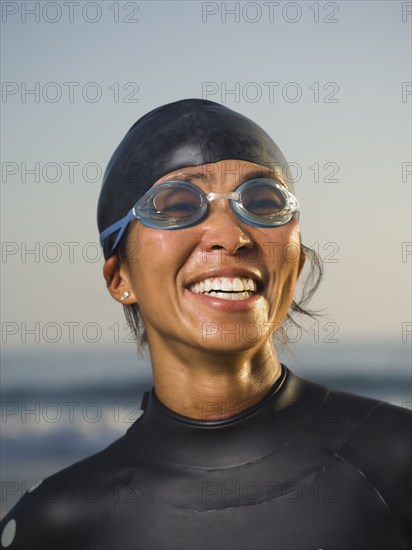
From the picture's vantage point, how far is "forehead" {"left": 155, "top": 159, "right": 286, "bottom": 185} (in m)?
3.38

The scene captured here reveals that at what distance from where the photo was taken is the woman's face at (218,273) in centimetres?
325

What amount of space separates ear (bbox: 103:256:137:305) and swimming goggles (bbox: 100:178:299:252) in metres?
0.27

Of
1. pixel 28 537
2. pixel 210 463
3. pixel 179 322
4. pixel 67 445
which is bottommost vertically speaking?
pixel 67 445

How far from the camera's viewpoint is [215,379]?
3.35 meters

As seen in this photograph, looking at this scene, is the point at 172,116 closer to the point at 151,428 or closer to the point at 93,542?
the point at 151,428

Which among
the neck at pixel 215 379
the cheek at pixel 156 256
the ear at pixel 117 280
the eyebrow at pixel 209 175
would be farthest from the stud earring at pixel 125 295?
the eyebrow at pixel 209 175

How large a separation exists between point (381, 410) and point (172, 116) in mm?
1411

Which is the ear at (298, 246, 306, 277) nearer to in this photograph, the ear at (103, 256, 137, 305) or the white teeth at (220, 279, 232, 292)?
the white teeth at (220, 279, 232, 292)

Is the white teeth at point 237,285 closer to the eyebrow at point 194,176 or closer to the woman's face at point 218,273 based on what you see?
the woman's face at point 218,273

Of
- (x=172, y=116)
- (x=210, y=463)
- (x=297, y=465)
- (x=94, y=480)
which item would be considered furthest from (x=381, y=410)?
(x=172, y=116)

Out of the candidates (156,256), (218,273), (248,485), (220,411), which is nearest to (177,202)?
(156,256)

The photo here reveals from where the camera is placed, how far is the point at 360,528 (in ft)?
10.0

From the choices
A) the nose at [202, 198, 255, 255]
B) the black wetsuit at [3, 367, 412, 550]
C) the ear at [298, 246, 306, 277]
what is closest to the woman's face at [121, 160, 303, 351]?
the nose at [202, 198, 255, 255]

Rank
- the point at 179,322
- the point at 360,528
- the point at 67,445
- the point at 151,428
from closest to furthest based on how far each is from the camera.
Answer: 1. the point at 360,528
2. the point at 179,322
3. the point at 151,428
4. the point at 67,445
